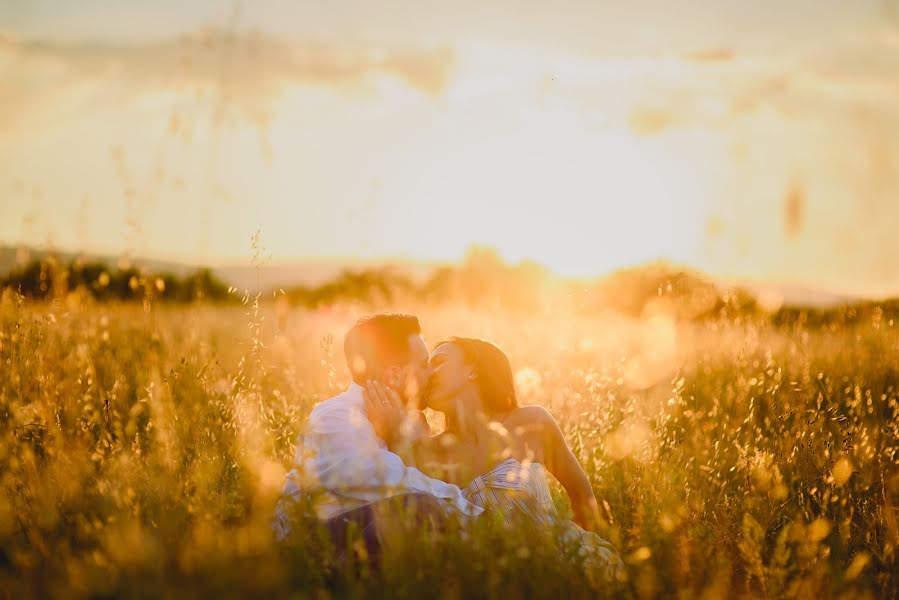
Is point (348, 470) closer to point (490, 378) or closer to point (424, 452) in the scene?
point (424, 452)

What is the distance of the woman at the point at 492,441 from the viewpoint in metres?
3.56

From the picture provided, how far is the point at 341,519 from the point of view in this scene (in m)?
3.00

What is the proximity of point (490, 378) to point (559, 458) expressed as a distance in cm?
61

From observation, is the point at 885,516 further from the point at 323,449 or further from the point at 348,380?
the point at 348,380

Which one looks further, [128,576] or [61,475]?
[61,475]

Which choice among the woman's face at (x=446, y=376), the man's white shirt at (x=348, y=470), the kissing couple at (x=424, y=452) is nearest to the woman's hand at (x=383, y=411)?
the kissing couple at (x=424, y=452)

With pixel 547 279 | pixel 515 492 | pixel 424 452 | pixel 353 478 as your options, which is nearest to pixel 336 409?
pixel 353 478

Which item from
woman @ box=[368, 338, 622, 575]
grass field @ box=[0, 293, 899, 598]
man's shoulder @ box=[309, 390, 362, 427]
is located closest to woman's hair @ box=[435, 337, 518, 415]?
woman @ box=[368, 338, 622, 575]

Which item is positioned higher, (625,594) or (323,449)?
(323,449)

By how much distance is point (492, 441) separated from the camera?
3.84 metres

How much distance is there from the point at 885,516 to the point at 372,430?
269 centimetres

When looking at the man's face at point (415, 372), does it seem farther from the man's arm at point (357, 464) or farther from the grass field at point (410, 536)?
the man's arm at point (357, 464)

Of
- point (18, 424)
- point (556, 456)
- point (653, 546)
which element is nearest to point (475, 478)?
point (556, 456)

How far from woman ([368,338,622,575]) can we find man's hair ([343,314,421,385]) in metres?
0.30
